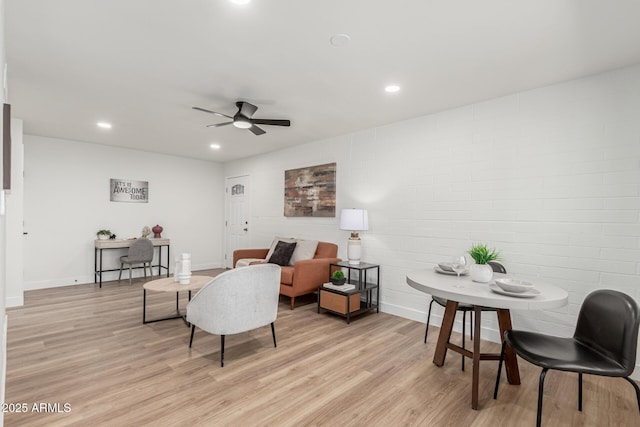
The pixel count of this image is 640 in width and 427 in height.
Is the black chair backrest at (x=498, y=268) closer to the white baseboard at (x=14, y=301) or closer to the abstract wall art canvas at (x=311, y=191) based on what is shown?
the abstract wall art canvas at (x=311, y=191)

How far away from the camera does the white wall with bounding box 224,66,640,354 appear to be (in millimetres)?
2607

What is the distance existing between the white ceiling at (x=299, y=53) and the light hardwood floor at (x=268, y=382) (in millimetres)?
2449

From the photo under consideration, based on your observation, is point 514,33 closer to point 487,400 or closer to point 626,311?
point 626,311

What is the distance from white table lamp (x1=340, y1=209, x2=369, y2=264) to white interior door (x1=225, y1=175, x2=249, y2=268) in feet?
9.88

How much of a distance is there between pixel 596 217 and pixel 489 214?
84 centimetres

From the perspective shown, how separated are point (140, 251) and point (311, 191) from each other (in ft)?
10.2

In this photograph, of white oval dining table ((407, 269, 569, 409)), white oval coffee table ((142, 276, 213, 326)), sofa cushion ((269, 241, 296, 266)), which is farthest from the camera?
sofa cushion ((269, 241, 296, 266))

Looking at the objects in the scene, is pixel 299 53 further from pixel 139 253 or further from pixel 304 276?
pixel 139 253

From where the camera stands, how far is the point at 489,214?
3.29 meters

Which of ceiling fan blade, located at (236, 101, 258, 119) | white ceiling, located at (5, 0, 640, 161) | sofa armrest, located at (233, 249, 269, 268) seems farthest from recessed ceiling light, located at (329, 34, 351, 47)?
sofa armrest, located at (233, 249, 269, 268)

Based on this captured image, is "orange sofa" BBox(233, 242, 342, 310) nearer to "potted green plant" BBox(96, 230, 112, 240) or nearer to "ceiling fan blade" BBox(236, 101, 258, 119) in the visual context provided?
"ceiling fan blade" BBox(236, 101, 258, 119)

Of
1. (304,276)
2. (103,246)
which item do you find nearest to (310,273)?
(304,276)

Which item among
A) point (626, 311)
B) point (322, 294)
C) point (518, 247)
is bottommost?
point (322, 294)

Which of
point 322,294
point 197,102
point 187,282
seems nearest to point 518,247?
point 322,294
